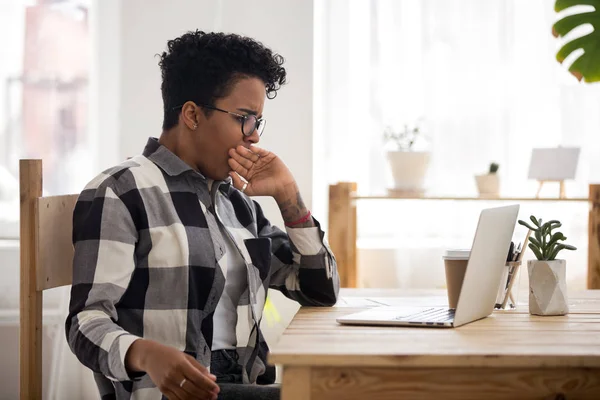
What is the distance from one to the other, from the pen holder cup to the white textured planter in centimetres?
6

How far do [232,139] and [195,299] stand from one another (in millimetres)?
324

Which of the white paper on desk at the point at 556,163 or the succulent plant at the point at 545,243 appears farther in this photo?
the white paper on desk at the point at 556,163

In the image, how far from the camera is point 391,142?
10.4 ft

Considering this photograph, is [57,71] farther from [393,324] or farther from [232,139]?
[393,324]

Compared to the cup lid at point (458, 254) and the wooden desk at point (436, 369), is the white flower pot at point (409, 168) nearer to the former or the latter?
the cup lid at point (458, 254)

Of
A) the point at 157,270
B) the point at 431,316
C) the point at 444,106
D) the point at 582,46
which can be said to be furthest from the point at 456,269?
the point at 444,106

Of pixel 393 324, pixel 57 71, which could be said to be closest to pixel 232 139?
pixel 393 324

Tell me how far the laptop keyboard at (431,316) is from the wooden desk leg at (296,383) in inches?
12.6

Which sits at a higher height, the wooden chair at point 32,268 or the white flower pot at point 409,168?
the white flower pot at point 409,168

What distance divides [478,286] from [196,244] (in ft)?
1.69

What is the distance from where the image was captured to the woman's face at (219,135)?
1.62m

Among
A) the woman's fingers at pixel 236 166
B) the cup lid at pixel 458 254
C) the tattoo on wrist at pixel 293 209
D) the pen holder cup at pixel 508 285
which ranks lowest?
the pen holder cup at pixel 508 285

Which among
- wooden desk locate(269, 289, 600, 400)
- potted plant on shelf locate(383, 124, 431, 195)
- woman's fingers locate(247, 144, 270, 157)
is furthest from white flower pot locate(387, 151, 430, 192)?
wooden desk locate(269, 289, 600, 400)

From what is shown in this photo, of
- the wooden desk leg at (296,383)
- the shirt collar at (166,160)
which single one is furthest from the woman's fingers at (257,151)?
the wooden desk leg at (296,383)
